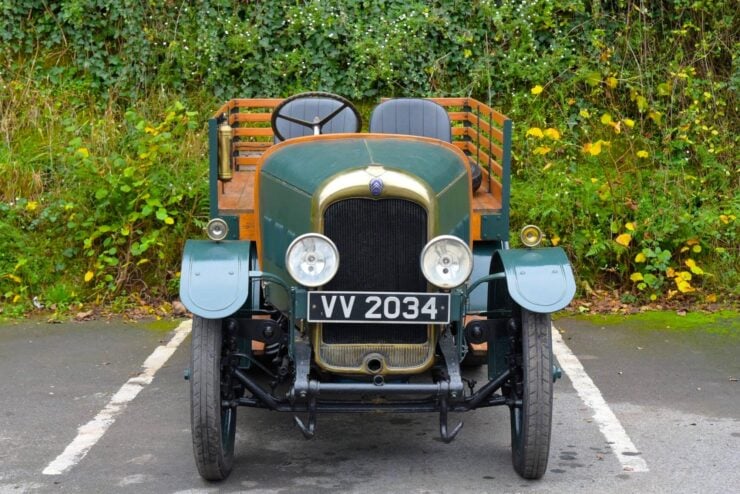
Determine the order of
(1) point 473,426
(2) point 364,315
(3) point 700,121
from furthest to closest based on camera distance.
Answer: (3) point 700,121, (1) point 473,426, (2) point 364,315

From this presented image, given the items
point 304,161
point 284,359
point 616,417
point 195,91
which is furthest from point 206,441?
point 195,91

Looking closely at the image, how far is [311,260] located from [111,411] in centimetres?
195

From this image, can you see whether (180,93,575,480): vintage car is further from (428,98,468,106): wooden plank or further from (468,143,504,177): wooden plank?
(428,98,468,106): wooden plank

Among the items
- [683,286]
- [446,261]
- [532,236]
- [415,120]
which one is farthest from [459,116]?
[446,261]

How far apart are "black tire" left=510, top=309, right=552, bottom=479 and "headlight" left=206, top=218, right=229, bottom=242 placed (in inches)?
55.3

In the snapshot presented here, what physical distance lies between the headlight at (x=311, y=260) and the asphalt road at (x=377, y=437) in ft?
3.05

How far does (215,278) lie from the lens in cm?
481

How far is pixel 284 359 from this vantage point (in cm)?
521

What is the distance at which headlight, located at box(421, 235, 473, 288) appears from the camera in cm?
465

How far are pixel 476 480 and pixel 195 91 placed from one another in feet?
20.4

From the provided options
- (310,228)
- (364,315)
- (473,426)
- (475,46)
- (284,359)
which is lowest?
(473,426)

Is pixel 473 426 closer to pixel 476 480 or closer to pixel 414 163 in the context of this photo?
pixel 476 480

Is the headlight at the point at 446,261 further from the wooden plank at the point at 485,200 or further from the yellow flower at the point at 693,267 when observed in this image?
the yellow flower at the point at 693,267

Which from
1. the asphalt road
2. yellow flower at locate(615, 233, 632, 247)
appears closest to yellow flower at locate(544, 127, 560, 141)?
yellow flower at locate(615, 233, 632, 247)
